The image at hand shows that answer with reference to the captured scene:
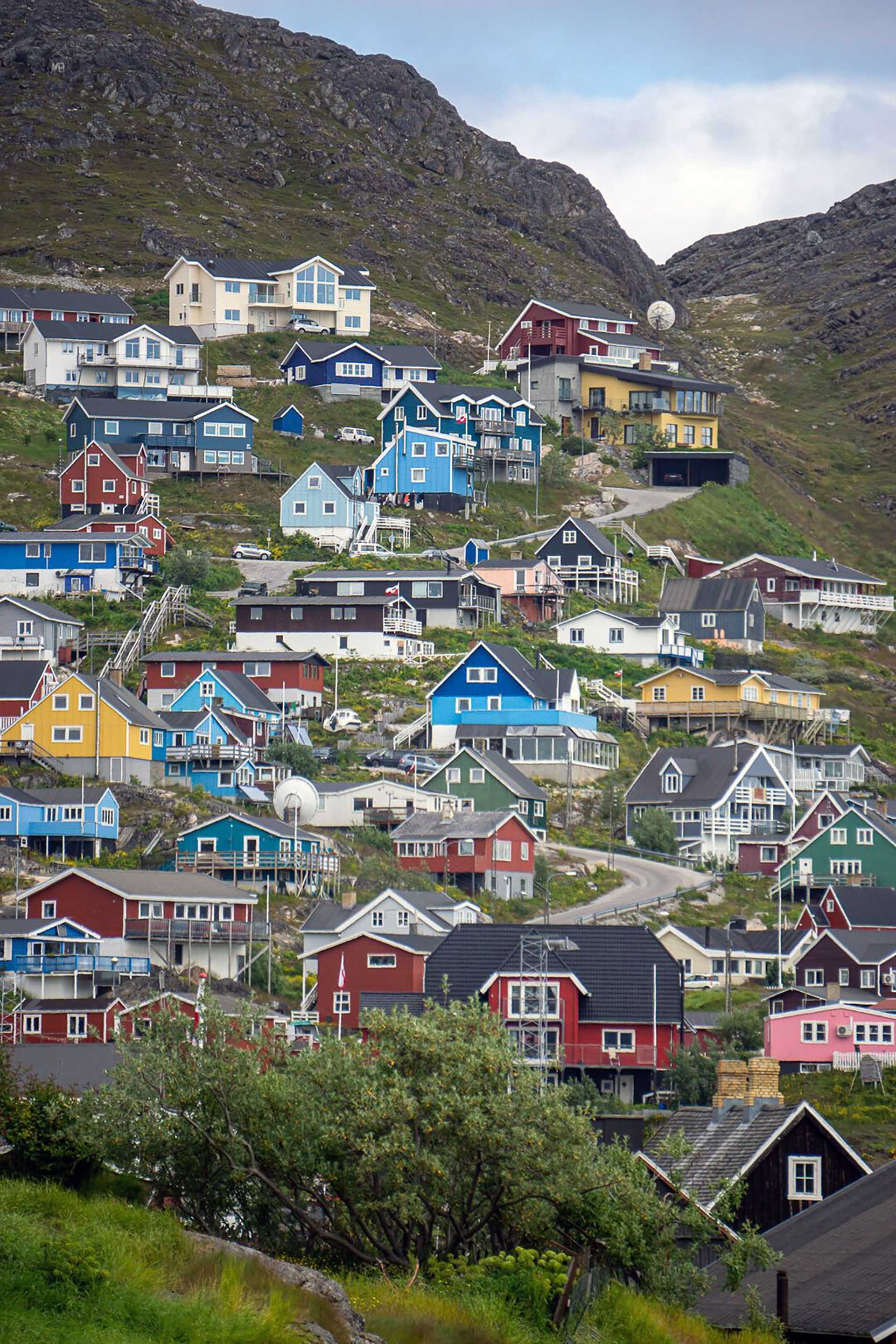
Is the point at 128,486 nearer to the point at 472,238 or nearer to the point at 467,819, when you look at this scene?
the point at 467,819

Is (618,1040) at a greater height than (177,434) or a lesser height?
lesser

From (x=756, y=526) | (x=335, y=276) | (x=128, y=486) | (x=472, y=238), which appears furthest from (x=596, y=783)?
Result: (x=472, y=238)

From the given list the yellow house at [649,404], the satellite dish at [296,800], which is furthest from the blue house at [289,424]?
the satellite dish at [296,800]

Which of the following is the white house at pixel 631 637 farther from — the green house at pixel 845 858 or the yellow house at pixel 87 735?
the yellow house at pixel 87 735

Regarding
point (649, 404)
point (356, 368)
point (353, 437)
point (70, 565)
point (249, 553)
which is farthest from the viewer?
point (649, 404)

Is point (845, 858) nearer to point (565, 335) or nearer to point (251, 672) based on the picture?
point (251, 672)

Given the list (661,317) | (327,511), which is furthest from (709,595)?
(661,317)

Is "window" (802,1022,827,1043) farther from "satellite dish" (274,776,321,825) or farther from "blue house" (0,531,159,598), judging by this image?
"blue house" (0,531,159,598)
